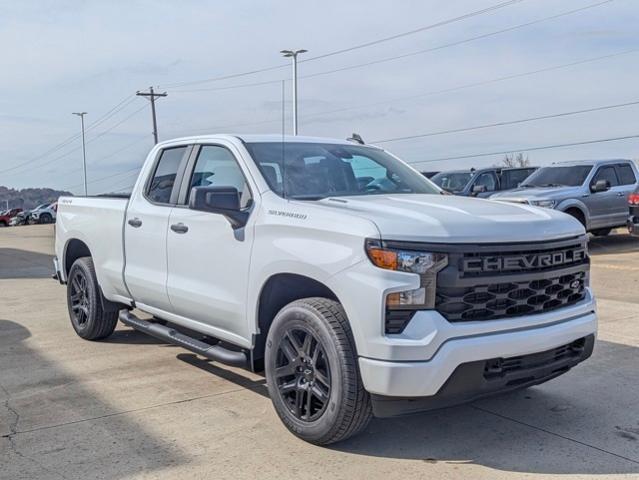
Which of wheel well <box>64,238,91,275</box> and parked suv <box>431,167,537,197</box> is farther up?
parked suv <box>431,167,537,197</box>

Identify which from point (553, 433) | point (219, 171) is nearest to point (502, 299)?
point (553, 433)

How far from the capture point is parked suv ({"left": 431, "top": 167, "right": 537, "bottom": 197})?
54.9 feet

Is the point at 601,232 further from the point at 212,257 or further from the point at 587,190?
the point at 212,257

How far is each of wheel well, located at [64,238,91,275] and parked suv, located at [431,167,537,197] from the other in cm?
1068

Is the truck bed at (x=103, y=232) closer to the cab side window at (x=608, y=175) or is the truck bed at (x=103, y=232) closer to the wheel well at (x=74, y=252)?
the wheel well at (x=74, y=252)

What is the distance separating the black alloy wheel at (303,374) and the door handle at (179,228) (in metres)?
1.40

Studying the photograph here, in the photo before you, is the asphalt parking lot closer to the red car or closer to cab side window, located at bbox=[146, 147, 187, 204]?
cab side window, located at bbox=[146, 147, 187, 204]

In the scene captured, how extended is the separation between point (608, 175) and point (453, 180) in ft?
13.8

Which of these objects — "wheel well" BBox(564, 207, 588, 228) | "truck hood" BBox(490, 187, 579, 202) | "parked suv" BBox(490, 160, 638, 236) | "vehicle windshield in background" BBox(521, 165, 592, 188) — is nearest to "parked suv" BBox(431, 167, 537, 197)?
"vehicle windshield in background" BBox(521, 165, 592, 188)

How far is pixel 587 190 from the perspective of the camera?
47.2 ft

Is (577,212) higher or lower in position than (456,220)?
lower

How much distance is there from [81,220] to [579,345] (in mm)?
A: 4870

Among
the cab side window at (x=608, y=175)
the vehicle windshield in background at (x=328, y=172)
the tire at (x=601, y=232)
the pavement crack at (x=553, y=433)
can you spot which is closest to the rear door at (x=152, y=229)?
the vehicle windshield in background at (x=328, y=172)

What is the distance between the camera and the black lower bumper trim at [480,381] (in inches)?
144
